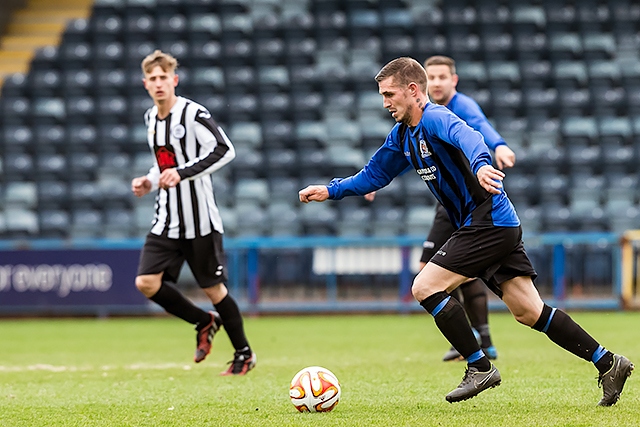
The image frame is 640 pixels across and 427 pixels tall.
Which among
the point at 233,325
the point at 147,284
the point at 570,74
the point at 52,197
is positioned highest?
the point at 570,74

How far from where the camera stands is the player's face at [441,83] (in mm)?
7426

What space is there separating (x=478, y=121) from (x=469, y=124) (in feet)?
0.23

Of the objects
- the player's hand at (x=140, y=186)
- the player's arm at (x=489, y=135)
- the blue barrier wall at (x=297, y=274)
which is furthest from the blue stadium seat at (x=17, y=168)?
the player's arm at (x=489, y=135)

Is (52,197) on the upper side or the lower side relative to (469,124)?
lower

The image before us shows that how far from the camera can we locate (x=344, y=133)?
16781 millimetres

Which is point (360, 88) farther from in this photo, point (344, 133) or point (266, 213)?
point (266, 213)

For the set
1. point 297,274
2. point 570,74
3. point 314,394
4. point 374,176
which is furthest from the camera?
point 570,74

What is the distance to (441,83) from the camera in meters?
7.42

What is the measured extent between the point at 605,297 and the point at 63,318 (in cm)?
723

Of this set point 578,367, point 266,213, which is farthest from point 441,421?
point 266,213

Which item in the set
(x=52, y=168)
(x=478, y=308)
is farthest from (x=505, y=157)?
(x=52, y=168)

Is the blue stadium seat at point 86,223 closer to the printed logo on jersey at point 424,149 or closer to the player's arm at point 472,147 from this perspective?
the printed logo on jersey at point 424,149

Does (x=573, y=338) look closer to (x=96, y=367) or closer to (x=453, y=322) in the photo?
(x=453, y=322)

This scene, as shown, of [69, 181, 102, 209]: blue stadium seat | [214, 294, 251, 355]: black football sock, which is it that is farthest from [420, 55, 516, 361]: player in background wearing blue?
[69, 181, 102, 209]: blue stadium seat
